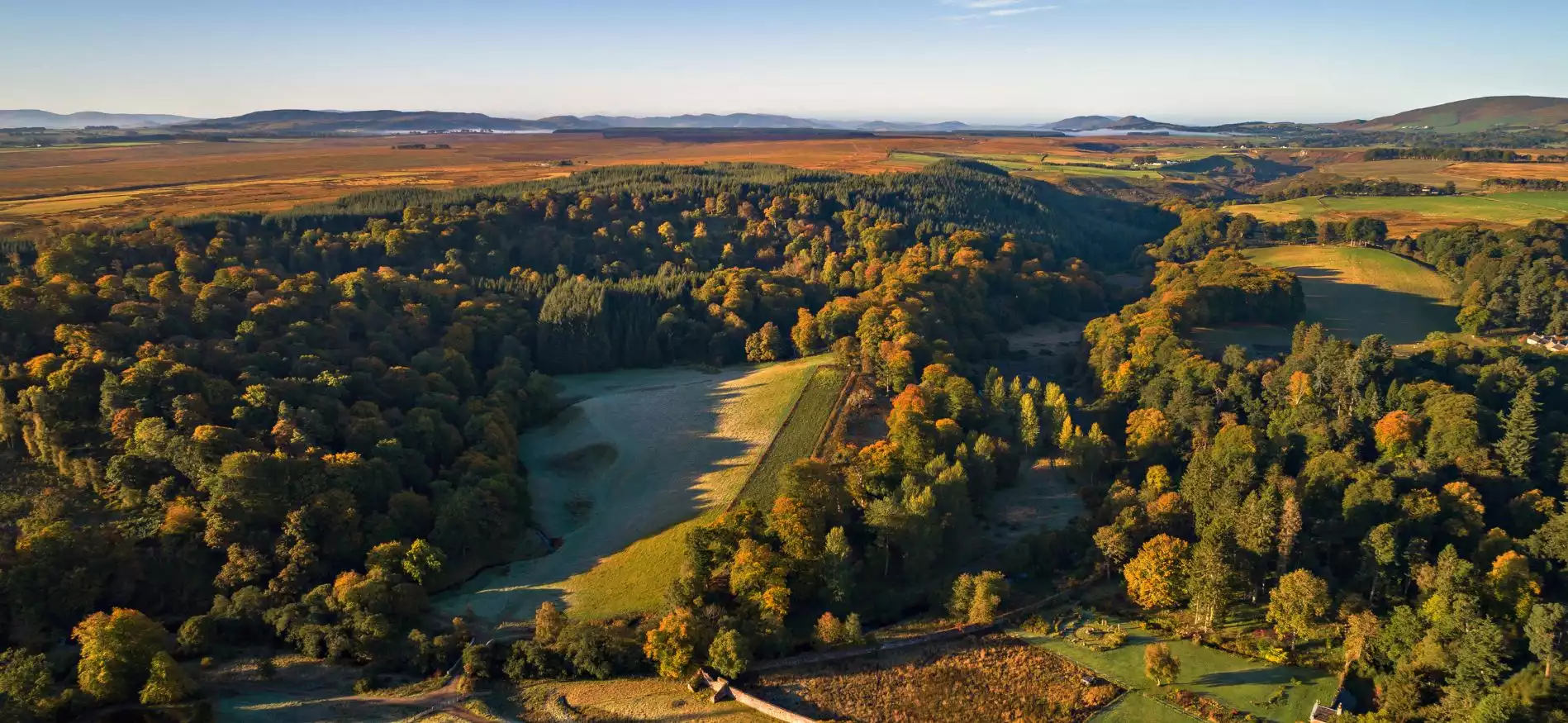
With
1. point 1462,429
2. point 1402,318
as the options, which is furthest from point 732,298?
point 1402,318

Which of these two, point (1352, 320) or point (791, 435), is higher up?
point (1352, 320)

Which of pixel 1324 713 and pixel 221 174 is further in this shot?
pixel 221 174

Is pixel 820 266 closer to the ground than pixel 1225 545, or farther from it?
farther from it

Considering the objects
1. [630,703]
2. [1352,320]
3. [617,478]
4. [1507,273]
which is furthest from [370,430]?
[1507,273]

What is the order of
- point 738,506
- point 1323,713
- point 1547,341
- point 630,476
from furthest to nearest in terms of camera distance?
point 1547,341 < point 630,476 < point 738,506 < point 1323,713

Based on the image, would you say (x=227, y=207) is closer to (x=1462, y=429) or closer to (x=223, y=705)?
(x=223, y=705)

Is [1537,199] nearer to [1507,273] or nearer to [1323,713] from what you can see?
[1507,273]

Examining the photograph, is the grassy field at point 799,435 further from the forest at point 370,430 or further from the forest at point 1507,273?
the forest at point 1507,273
